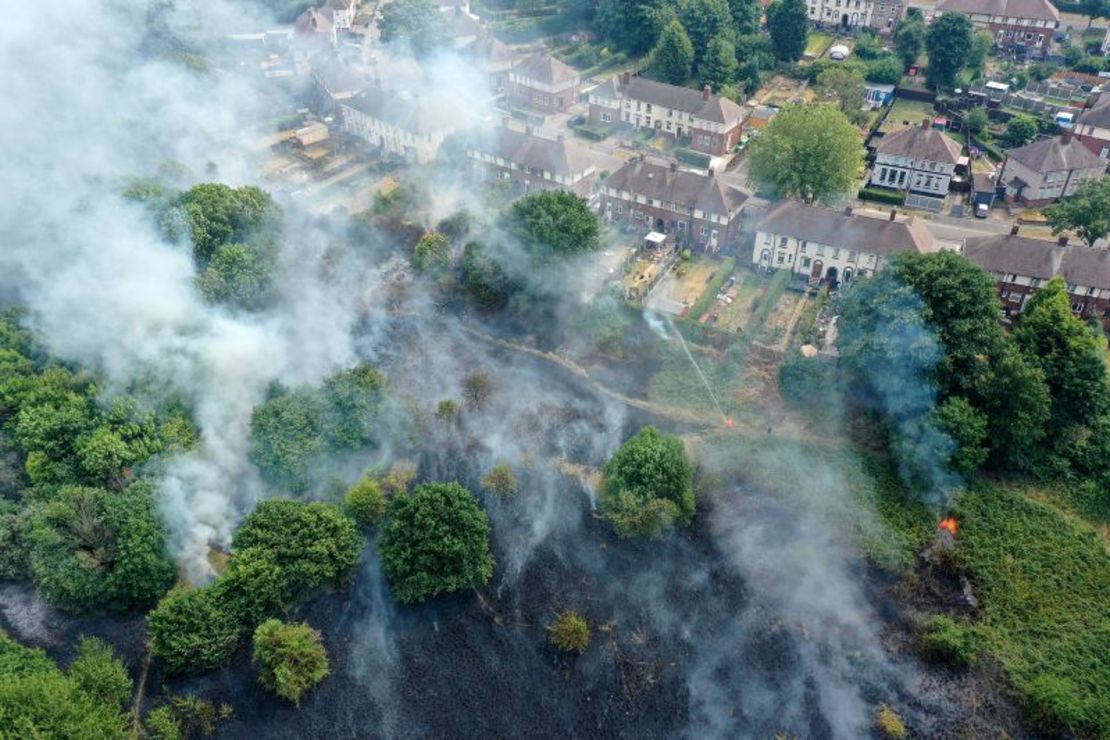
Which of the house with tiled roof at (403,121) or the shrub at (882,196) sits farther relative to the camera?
the house with tiled roof at (403,121)

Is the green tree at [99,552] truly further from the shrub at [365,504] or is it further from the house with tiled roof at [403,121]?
the house with tiled roof at [403,121]

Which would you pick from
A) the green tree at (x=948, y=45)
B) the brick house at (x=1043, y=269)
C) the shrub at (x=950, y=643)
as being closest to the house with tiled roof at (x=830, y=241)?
the brick house at (x=1043, y=269)

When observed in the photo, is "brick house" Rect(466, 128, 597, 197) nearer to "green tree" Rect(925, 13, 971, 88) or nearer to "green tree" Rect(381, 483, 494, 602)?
"green tree" Rect(381, 483, 494, 602)

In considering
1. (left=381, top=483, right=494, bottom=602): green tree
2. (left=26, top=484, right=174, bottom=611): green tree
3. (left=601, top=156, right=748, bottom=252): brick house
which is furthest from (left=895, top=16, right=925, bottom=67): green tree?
(left=26, top=484, right=174, bottom=611): green tree

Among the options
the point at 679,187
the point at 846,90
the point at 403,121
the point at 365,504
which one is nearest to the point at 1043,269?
the point at 679,187

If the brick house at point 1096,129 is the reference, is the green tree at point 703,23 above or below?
above

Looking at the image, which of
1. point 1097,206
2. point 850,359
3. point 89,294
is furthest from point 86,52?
point 1097,206
